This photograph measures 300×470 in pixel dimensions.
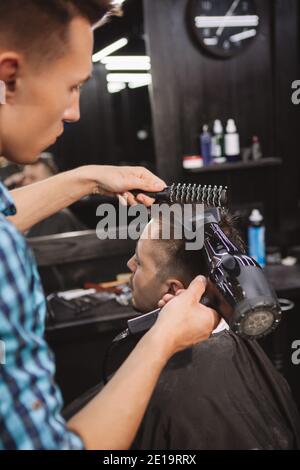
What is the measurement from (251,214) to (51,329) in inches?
64.9

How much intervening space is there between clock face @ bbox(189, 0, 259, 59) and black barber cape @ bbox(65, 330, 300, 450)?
214cm

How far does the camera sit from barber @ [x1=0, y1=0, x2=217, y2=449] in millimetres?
716

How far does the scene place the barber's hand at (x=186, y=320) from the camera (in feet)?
3.02

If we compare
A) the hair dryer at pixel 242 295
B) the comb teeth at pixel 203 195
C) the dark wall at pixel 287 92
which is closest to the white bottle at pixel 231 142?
the dark wall at pixel 287 92

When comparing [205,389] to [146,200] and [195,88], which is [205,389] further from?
[195,88]

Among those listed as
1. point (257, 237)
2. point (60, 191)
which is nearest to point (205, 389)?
point (60, 191)

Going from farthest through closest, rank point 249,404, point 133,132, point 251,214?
point 133,132
point 251,214
point 249,404

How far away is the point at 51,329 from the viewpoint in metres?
2.45

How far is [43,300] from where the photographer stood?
2.69 feet

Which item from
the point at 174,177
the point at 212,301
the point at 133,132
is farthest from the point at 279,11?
the point at 212,301

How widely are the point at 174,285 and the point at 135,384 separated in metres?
0.71
